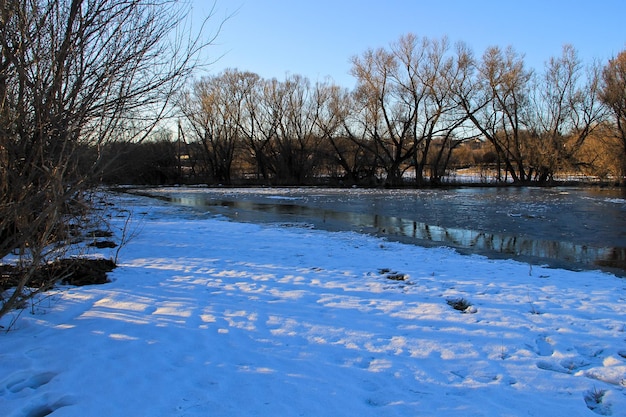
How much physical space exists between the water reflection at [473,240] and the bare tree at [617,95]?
31.8 meters

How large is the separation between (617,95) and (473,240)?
34.8m

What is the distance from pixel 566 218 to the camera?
50.4 ft

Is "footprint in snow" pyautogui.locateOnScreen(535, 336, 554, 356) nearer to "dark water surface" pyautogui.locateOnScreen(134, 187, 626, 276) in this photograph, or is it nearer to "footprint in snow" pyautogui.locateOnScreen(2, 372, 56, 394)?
"footprint in snow" pyautogui.locateOnScreen(2, 372, 56, 394)

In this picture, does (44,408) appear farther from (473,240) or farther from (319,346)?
(473,240)

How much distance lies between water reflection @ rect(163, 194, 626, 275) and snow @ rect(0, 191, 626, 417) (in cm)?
215

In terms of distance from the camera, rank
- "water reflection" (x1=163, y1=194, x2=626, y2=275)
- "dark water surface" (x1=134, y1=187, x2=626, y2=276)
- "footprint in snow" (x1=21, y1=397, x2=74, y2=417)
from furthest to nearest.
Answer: "dark water surface" (x1=134, y1=187, x2=626, y2=276), "water reflection" (x1=163, y1=194, x2=626, y2=275), "footprint in snow" (x1=21, y1=397, x2=74, y2=417)

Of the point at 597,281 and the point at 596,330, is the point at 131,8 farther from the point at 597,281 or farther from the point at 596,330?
the point at 597,281

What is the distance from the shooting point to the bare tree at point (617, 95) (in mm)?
34969

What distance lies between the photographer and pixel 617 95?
35156mm

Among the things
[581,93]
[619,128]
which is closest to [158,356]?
[619,128]

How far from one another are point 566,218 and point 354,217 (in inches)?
322

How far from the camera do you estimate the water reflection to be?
27.9ft

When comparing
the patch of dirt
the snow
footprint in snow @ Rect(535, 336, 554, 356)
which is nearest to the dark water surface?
the snow

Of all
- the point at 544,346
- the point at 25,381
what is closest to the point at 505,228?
the point at 544,346
